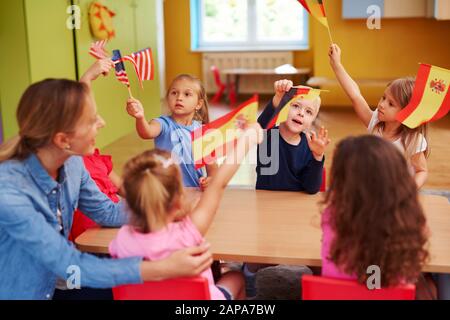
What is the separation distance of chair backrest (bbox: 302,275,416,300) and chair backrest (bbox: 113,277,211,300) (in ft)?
0.83

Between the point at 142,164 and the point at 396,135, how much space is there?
1.34m

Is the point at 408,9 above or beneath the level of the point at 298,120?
above

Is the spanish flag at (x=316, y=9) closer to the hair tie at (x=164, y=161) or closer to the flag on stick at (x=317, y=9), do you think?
the flag on stick at (x=317, y=9)

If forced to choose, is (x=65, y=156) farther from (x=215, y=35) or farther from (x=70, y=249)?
(x=215, y=35)

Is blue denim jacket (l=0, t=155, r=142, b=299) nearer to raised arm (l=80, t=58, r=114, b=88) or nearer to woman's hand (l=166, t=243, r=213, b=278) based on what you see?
woman's hand (l=166, t=243, r=213, b=278)

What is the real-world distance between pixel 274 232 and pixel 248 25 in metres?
7.42

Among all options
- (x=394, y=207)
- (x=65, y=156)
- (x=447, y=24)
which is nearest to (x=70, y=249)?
(x=65, y=156)

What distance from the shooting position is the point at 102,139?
560 cm

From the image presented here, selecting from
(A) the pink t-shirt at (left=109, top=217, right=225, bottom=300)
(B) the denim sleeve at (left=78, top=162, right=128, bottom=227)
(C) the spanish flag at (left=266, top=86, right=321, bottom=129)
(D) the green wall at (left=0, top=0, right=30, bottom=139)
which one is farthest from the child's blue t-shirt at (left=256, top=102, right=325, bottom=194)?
(D) the green wall at (left=0, top=0, right=30, bottom=139)

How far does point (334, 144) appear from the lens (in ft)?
17.9

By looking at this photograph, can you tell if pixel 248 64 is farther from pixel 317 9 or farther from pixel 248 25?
pixel 317 9

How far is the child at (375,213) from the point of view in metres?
1.42

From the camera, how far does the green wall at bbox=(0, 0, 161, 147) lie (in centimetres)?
424

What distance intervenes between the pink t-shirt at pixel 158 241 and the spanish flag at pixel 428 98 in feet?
3.54
